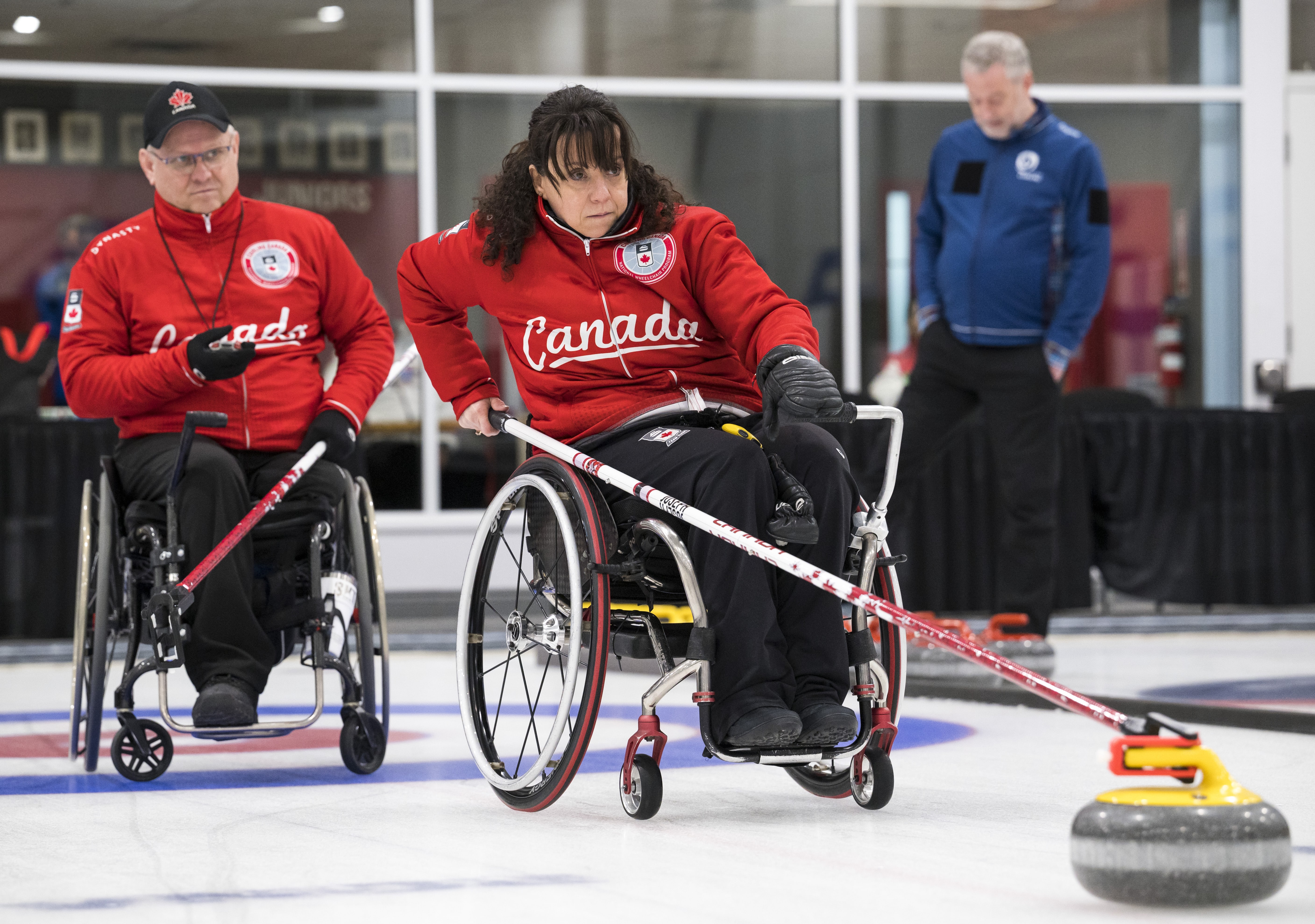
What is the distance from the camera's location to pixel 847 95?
813 cm

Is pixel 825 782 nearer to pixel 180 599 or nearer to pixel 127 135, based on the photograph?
pixel 180 599

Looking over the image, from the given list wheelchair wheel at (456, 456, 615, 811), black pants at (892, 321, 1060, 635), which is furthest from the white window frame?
wheelchair wheel at (456, 456, 615, 811)

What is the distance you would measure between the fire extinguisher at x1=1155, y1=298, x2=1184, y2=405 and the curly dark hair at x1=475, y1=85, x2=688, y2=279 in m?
6.21

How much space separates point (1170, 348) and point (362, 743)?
6.31 meters

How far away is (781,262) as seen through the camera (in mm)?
8125

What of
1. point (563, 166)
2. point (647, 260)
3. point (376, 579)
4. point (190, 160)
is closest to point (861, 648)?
point (647, 260)

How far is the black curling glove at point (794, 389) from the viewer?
86.1 inches

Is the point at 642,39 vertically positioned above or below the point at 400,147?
above

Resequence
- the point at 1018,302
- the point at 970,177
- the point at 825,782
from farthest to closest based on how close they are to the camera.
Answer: the point at 970,177 → the point at 1018,302 → the point at 825,782

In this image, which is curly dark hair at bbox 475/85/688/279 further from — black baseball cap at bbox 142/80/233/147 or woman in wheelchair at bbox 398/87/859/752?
black baseball cap at bbox 142/80/233/147

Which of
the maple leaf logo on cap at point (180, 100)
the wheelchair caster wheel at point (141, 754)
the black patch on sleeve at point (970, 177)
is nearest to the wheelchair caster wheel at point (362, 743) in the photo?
the wheelchair caster wheel at point (141, 754)

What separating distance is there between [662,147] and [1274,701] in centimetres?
487

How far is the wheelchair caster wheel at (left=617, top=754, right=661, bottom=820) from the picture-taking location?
2.38 m

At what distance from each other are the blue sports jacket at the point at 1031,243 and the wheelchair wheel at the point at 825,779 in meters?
2.09
